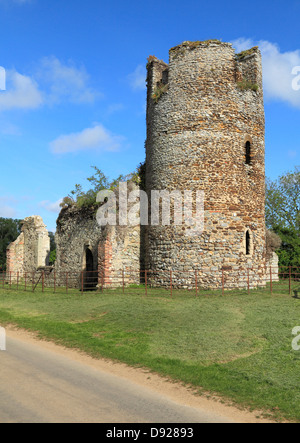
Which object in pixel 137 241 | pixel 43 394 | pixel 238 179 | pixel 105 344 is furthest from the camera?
pixel 137 241

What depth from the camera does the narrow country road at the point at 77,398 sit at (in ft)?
16.5

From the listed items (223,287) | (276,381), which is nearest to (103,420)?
(276,381)

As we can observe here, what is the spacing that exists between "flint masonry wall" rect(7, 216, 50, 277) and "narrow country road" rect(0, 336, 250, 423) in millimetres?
17776

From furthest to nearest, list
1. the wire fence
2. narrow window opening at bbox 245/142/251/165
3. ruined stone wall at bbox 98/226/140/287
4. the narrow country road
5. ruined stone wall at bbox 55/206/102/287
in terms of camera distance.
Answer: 1. ruined stone wall at bbox 55/206/102/287
2. narrow window opening at bbox 245/142/251/165
3. ruined stone wall at bbox 98/226/140/287
4. the wire fence
5. the narrow country road

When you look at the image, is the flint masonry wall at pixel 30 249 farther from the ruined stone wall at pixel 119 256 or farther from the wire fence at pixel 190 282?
the ruined stone wall at pixel 119 256

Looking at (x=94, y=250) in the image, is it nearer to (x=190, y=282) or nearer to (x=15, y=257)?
(x=190, y=282)

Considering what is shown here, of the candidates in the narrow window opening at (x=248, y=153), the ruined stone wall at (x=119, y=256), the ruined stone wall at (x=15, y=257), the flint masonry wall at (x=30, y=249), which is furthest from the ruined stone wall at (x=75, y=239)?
the narrow window opening at (x=248, y=153)

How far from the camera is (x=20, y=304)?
47.9 feet

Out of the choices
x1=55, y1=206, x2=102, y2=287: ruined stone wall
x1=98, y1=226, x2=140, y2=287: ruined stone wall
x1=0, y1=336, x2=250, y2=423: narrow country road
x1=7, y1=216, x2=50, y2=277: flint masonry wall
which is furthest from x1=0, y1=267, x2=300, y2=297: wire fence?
x1=0, y1=336, x2=250, y2=423: narrow country road

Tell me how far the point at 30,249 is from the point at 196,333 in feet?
61.1

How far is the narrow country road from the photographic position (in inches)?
199

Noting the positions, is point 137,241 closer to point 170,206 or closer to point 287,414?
point 170,206

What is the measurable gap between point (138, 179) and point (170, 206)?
299 cm

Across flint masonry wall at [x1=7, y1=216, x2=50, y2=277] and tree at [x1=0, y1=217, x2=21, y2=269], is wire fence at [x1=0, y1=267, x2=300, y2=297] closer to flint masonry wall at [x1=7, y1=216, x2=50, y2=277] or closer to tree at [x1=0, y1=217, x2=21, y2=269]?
flint masonry wall at [x1=7, y1=216, x2=50, y2=277]
